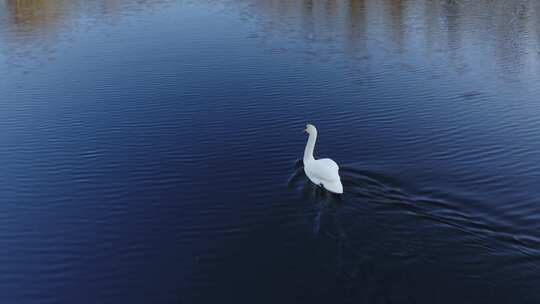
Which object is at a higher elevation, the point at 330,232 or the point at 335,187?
the point at 335,187

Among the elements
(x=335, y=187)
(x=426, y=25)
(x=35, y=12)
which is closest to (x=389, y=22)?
(x=426, y=25)

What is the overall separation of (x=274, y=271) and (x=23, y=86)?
2280cm

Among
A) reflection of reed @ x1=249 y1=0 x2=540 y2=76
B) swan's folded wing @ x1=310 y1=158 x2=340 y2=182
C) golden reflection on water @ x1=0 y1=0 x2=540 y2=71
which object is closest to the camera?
swan's folded wing @ x1=310 y1=158 x2=340 y2=182

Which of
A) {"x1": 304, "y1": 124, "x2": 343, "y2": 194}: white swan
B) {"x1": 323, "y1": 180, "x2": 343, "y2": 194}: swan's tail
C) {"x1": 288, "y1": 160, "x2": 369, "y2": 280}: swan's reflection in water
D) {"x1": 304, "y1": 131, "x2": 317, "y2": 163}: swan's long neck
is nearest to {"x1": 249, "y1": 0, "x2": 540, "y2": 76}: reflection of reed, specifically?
{"x1": 304, "y1": 131, "x2": 317, "y2": 163}: swan's long neck

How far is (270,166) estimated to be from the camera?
827 inches

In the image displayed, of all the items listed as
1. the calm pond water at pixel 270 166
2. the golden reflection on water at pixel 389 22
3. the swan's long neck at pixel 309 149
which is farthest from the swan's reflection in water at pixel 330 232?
the golden reflection on water at pixel 389 22

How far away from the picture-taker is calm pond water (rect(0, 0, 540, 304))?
567 inches

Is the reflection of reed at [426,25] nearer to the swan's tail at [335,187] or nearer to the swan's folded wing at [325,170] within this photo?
the swan's folded wing at [325,170]

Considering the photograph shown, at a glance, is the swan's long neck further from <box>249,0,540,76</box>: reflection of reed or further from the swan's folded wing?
<box>249,0,540,76</box>: reflection of reed

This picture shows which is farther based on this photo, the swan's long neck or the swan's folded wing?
the swan's long neck

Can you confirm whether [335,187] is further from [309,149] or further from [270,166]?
[270,166]

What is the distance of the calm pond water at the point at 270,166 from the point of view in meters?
14.4

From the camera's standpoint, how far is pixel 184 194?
1911 cm

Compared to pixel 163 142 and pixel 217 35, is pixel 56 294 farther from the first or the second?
pixel 217 35
